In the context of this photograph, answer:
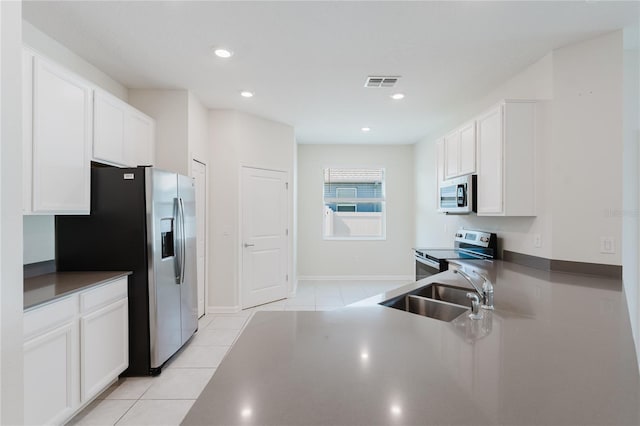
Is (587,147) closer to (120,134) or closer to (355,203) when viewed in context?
(120,134)

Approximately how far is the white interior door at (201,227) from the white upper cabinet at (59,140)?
1.54 m

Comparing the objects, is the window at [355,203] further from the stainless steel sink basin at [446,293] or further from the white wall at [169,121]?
the stainless steel sink basin at [446,293]

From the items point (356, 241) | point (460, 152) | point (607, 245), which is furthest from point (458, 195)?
point (356, 241)

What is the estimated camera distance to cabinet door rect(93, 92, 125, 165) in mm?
2617

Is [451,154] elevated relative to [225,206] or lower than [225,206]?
elevated

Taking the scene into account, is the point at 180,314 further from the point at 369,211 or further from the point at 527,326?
the point at 369,211

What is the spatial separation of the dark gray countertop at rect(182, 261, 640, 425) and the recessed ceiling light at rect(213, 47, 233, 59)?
87.9 inches

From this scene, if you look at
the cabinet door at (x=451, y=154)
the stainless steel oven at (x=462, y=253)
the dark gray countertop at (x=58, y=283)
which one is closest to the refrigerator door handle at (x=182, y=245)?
the dark gray countertop at (x=58, y=283)

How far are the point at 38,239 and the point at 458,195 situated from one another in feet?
12.3

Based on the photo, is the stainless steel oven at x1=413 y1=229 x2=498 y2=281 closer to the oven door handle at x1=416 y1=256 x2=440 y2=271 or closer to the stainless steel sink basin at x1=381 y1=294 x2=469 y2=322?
the oven door handle at x1=416 y1=256 x2=440 y2=271

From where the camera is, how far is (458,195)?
3500 mm

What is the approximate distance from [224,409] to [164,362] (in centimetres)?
246

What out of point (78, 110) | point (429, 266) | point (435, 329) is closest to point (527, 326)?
point (435, 329)

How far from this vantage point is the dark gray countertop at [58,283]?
1.85m
